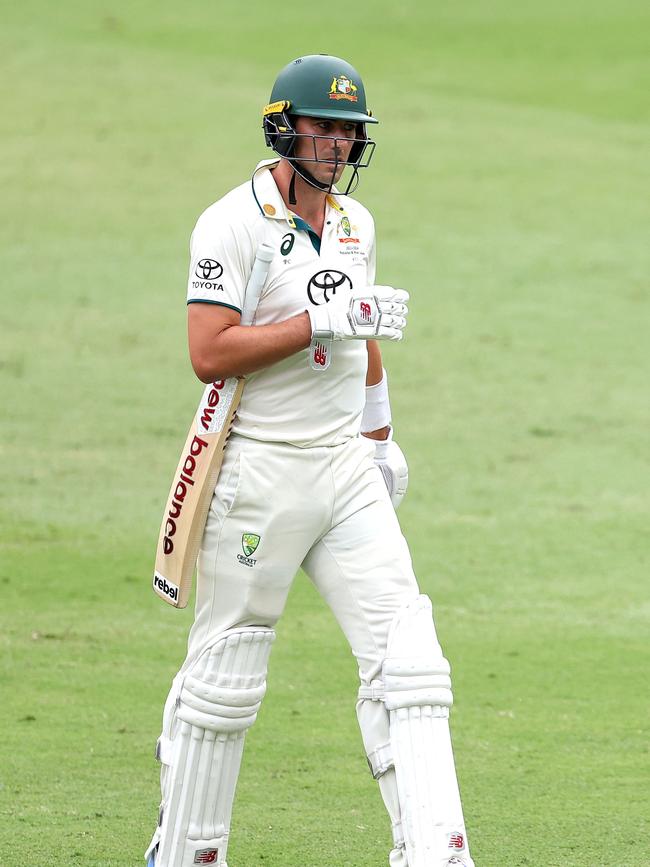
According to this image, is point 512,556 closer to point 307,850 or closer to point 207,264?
point 307,850

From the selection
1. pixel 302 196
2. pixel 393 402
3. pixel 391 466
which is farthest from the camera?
pixel 393 402

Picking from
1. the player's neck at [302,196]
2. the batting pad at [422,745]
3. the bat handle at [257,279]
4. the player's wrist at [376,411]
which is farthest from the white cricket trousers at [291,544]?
the player's neck at [302,196]

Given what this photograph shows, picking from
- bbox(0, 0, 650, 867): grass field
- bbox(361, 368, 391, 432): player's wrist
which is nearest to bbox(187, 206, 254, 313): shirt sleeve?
bbox(361, 368, 391, 432): player's wrist

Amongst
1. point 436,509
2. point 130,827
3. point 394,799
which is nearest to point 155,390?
point 436,509

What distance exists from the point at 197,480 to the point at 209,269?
21.1 inches

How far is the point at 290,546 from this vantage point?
404 cm

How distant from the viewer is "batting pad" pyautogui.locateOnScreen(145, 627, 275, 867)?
13.1 ft

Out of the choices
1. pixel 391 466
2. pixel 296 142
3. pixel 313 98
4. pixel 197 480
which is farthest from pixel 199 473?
pixel 313 98

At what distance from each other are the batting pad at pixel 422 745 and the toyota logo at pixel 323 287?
0.81 metres

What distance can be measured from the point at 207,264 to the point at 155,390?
23.3ft

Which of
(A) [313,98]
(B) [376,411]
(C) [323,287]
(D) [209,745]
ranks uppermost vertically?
(A) [313,98]

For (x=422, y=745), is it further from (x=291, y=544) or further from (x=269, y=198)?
(x=269, y=198)

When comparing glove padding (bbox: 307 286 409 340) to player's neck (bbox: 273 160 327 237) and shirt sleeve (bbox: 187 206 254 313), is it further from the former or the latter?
player's neck (bbox: 273 160 327 237)

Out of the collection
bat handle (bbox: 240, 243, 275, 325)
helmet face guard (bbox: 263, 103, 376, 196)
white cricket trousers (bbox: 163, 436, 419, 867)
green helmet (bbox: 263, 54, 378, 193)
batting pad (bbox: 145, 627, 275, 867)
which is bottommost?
batting pad (bbox: 145, 627, 275, 867)
